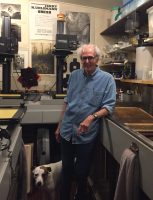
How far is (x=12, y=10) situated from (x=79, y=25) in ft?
3.02

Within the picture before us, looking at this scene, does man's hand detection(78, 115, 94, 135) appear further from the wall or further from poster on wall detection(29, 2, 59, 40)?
poster on wall detection(29, 2, 59, 40)

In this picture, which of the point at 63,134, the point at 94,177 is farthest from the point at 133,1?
the point at 94,177

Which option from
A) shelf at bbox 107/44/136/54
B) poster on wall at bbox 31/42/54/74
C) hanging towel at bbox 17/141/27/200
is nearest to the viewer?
hanging towel at bbox 17/141/27/200

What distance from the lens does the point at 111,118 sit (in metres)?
2.00

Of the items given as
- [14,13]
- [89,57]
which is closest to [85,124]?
[89,57]

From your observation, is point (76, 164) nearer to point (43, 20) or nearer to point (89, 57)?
point (89, 57)

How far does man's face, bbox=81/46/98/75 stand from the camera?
2.10 meters

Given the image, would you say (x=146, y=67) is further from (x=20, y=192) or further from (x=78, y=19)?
(x=78, y=19)

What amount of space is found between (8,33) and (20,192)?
6.33 ft

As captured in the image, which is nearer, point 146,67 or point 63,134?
point 63,134

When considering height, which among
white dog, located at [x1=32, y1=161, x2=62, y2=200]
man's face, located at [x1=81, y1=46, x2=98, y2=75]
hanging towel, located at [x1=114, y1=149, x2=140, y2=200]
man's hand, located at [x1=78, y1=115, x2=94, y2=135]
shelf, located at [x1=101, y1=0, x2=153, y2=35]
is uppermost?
shelf, located at [x1=101, y1=0, x2=153, y2=35]

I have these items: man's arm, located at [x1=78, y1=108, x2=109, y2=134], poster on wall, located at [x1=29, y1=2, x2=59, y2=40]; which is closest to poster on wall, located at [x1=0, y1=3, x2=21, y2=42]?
poster on wall, located at [x1=29, y1=2, x2=59, y2=40]

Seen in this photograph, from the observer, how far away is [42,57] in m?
3.85

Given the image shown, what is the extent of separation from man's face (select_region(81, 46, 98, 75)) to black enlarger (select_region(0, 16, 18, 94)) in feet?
3.94
